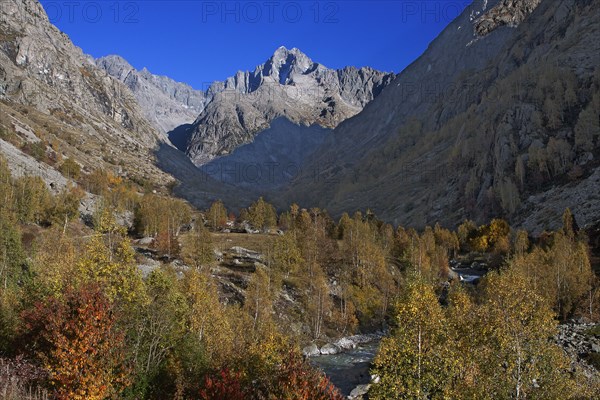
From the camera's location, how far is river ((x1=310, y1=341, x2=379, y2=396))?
4912 centimetres

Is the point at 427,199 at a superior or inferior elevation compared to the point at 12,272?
superior

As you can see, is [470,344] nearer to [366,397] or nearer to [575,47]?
[366,397]

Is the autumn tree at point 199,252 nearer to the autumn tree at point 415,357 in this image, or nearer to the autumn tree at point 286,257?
the autumn tree at point 286,257

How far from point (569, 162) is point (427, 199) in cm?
5844

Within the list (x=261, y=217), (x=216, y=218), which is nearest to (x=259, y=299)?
(x=261, y=217)

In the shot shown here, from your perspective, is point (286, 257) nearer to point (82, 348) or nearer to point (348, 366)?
point (348, 366)

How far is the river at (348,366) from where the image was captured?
161 ft

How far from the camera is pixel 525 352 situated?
1083 inches

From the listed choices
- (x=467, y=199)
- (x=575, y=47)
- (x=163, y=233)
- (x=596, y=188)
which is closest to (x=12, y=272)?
(x=163, y=233)

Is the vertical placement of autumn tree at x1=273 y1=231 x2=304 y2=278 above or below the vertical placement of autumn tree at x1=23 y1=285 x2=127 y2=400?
above

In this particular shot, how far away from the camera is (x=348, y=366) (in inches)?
2219

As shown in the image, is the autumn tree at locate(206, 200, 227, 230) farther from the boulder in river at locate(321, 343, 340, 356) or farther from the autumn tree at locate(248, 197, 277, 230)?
the boulder in river at locate(321, 343, 340, 356)


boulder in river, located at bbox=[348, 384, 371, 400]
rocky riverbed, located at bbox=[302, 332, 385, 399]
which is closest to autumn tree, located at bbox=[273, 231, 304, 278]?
rocky riverbed, located at bbox=[302, 332, 385, 399]

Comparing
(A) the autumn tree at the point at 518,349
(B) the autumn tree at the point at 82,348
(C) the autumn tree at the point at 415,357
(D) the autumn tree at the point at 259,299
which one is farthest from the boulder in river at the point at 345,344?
(B) the autumn tree at the point at 82,348
